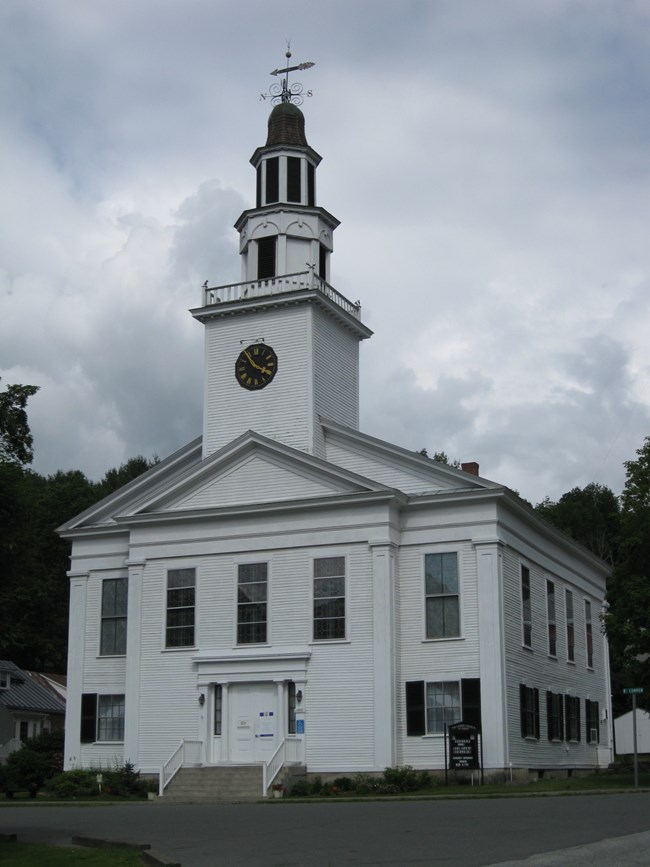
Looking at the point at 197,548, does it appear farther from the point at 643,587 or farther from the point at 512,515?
the point at 643,587

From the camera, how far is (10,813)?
26625 mm

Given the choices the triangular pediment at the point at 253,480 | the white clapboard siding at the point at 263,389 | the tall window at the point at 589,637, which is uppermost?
the white clapboard siding at the point at 263,389

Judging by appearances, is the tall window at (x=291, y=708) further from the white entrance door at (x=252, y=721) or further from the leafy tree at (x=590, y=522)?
the leafy tree at (x=590, y=522)

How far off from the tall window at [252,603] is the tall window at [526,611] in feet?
26.4

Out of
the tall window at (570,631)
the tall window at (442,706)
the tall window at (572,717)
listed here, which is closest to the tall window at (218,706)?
the tall window at (442,706)

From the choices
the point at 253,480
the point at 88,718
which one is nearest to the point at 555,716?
the point at 253,480

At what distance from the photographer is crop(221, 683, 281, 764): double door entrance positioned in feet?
117

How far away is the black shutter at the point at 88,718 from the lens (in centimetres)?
3934

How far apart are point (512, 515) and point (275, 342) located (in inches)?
391

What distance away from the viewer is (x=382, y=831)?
17.9 metres

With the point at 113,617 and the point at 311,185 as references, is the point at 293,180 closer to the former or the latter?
the point at 311,185

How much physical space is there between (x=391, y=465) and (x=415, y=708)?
24.9 ft

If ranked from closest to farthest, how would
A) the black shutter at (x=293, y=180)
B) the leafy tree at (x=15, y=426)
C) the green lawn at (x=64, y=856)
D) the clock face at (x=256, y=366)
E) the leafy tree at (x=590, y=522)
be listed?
the green lawn at (x=64, y=856) < the leafy tree at (x=15, y=426) < the clock face at (x=256, y=366) < the black shutter at (x=293, y=180) < the leafy tree at (x=590, y=522)

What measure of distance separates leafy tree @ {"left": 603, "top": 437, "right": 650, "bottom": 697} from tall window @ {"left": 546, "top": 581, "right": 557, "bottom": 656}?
8.03 ft
